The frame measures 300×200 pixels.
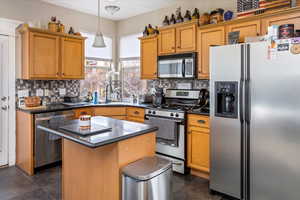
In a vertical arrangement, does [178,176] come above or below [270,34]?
below

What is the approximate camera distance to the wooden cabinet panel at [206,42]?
10.3 ft

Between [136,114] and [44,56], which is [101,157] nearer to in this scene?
[136,114]

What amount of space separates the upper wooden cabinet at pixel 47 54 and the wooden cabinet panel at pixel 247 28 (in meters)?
2.75

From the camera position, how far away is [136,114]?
3.94 meters

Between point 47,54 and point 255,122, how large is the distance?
3.30 m

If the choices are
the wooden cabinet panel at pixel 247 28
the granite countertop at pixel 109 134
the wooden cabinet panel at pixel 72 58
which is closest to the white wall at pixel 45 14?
the wooden cabinet panel at pixel 72 58

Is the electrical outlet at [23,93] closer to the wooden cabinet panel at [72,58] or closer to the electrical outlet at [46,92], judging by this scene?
the electrical outlet at [46,92]

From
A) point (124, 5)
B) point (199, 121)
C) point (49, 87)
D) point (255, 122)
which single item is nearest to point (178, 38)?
point (124, 5)

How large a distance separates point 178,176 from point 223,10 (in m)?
2.68

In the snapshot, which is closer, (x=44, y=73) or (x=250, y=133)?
(x=250, y=133)

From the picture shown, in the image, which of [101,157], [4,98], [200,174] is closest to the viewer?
[101,157]

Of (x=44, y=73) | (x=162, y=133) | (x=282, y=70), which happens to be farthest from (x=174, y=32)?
(x=44, y=73)

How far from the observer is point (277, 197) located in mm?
2178

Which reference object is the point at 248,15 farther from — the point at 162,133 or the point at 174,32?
the point at 162,133
